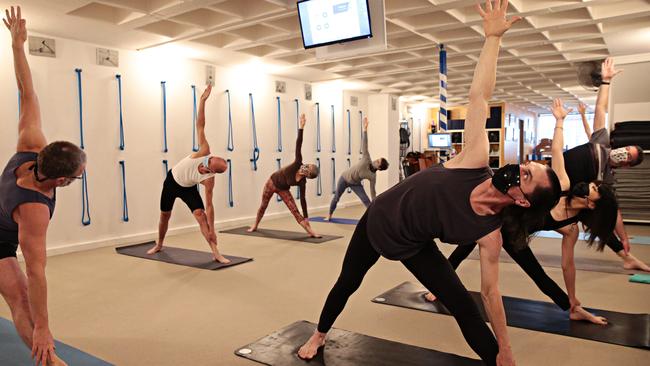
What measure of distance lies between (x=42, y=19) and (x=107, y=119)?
4.68ft

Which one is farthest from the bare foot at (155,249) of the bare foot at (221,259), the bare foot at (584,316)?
the bare foot at (584,316)

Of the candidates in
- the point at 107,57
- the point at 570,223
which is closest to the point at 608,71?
the point at 570,223

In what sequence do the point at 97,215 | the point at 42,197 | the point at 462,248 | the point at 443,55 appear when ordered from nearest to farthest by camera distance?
the point at 42,197 → the point at 462,248 → the point at 97,215 → the point at 443,55

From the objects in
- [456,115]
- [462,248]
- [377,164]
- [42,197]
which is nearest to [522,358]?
[462,248]

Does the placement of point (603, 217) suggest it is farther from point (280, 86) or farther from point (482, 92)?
point (280, 86)

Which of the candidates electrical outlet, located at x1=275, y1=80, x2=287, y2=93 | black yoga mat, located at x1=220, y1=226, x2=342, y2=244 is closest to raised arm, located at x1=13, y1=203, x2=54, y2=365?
black yoga mat, located at x1=220, y1=226, x2=342, y2=244

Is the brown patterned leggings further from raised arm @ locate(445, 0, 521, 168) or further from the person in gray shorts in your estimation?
raised arm @ locate(445, 0, 521, 168)

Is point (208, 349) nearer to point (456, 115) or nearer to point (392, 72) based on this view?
point (392, 72)

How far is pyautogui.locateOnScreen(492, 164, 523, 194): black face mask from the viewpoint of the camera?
1.83 m

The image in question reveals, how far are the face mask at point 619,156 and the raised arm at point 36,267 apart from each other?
3.99m

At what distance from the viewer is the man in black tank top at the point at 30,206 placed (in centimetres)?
188

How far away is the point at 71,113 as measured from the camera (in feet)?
18.3

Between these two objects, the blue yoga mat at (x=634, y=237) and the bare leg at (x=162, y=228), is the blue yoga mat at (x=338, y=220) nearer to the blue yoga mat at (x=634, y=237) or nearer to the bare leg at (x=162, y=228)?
the blue yoga mat at (x=634, y=237)

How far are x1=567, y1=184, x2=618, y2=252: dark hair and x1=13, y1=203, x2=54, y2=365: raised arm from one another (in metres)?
2.75
